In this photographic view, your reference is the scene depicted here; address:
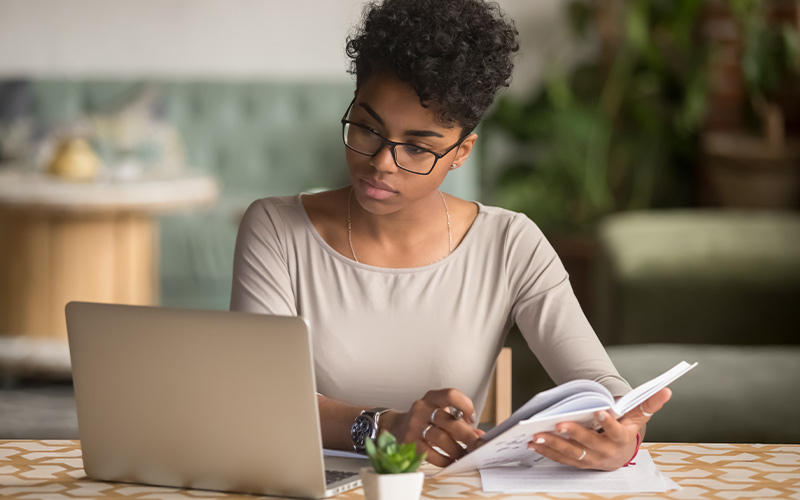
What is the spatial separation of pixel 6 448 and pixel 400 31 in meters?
0.77

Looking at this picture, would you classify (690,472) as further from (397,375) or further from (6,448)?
(6,448)

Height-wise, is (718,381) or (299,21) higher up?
(299,21)

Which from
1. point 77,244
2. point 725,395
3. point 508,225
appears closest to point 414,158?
point 508,225

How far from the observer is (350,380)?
1.52 meters

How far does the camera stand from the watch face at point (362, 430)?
1285 millimetres

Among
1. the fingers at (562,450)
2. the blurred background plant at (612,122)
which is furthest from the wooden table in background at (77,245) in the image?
the fingers at (562,450)

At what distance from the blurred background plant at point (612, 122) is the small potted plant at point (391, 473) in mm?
3984

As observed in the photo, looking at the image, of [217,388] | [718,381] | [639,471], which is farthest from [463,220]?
[718,381]

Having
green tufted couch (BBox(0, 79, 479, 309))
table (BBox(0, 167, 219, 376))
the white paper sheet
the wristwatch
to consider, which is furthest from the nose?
green tufted couch (BBox(0, 79, 479, 309))

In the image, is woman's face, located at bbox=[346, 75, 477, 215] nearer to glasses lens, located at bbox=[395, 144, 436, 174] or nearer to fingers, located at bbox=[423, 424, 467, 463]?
glasses lens, located at bbox=[395, 144, 436, 174]

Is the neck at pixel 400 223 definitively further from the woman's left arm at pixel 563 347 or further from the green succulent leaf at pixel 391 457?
the green succulent leaf at pixel 391 457

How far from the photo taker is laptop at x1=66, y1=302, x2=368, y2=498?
1.02 metres

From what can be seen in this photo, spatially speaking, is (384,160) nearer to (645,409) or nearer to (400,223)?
(400,223)

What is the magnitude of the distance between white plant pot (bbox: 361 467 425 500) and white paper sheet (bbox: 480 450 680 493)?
14 centimetres
